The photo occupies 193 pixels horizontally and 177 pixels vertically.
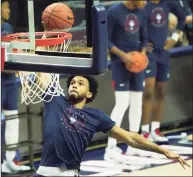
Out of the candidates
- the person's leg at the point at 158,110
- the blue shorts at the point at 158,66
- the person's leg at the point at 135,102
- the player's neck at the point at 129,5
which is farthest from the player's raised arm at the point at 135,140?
the person's leg at the point at 158,110

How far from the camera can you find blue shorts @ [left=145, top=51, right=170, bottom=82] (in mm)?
10820

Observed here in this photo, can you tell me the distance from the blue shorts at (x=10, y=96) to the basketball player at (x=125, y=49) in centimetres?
146

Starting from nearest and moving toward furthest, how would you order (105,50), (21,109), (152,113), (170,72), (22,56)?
(105,50)
(22,56)
(21,109)
(152,113)
(170,72)

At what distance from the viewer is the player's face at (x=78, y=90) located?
257 inches

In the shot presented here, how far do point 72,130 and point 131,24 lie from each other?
13.4 ft

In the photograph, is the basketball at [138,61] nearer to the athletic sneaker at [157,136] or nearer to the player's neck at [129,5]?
the player's neck at [129,5]

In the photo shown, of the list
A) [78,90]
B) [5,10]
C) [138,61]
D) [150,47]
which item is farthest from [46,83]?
[150,47]

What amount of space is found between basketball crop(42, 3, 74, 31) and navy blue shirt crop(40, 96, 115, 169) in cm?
67

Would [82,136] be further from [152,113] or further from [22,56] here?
[152,113]

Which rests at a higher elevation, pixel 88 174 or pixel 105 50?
pixel 105 50

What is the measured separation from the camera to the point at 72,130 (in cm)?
644

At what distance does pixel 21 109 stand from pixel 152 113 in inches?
84.2

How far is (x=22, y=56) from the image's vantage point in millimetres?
5555

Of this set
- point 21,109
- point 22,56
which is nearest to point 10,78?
point 21,109
